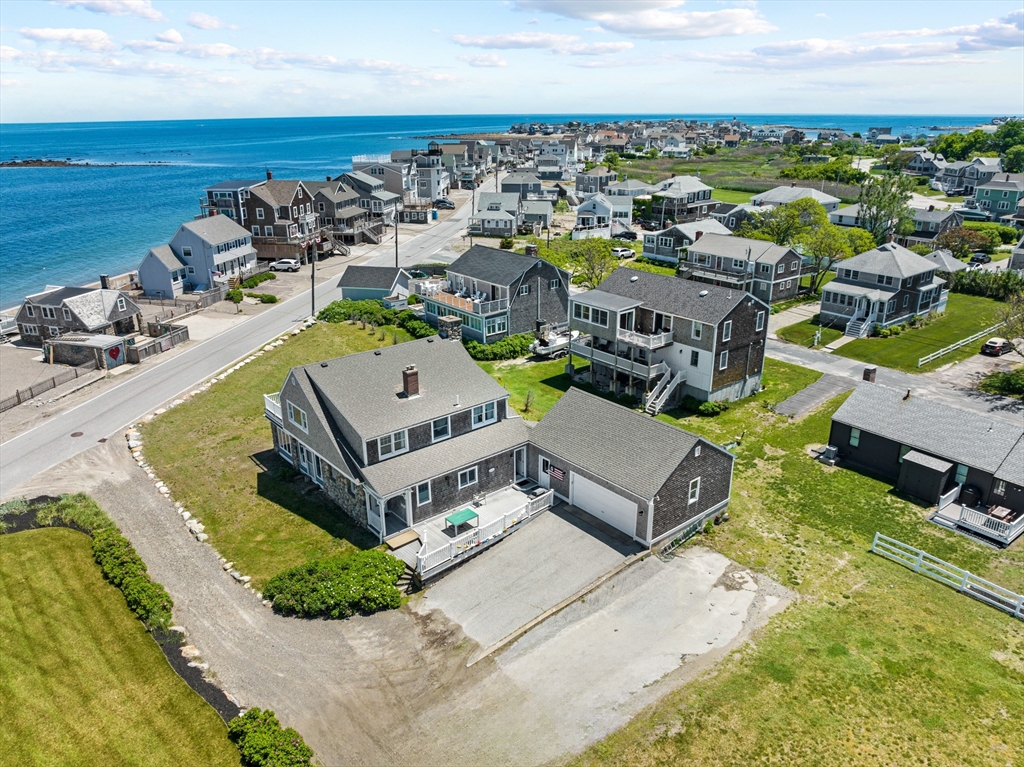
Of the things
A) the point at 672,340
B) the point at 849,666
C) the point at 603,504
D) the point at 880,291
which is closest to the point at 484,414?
the point at 603,504

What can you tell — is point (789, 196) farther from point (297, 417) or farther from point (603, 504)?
point (297, 417)

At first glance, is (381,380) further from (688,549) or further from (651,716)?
(651,716)

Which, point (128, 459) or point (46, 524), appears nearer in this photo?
point (46, 524)

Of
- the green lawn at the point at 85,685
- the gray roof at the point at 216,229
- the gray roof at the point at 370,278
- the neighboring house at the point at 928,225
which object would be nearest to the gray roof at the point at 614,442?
the green lawn at the point at 85,685

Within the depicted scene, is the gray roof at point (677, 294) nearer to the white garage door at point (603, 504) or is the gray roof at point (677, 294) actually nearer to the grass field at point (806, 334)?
the grass field at point (806, 334)

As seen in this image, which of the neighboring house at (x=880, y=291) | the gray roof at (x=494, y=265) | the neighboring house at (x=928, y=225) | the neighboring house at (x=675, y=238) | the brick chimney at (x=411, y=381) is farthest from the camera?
the neighboring house at (x=928, y=225)

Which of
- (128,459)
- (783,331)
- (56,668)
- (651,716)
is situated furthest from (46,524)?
(783,331)
